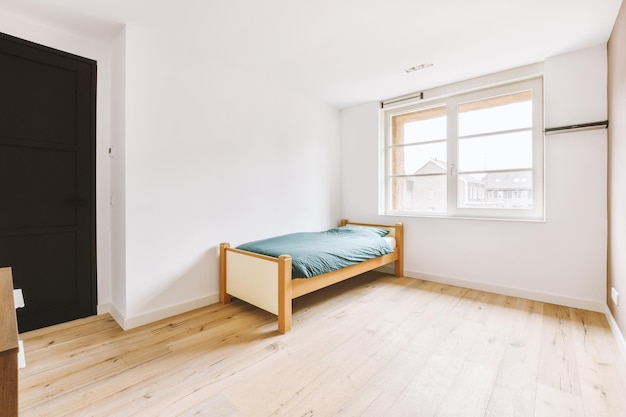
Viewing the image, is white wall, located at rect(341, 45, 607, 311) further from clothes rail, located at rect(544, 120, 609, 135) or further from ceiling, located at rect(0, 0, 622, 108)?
ceiling, located at rect(0, 0, 622, 108)

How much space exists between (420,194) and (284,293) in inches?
92.7

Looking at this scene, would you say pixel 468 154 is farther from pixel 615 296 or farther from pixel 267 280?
pixel 267 280

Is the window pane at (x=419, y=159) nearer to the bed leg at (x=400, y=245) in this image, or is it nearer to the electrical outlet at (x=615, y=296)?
the bed leg at (x=400, y=245)

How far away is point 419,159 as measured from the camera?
380cm

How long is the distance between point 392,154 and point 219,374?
130 inches

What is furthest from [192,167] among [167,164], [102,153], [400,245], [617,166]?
[617,166]

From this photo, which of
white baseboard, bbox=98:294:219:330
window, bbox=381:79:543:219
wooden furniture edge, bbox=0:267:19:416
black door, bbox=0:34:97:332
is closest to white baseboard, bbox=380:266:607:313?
window, bbox=381:79:543:219

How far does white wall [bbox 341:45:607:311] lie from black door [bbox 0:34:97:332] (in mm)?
3588

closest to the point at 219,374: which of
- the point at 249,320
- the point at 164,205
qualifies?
the point at 249,320

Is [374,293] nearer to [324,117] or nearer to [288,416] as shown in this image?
[288,416]

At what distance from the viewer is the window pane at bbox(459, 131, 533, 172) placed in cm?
306

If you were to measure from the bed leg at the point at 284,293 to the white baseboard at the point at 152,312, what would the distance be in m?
0.92

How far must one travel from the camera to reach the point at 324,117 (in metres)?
4.16

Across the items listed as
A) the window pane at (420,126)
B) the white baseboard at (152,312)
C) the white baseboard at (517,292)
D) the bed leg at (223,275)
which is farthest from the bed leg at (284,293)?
the window pane at (420,126)
